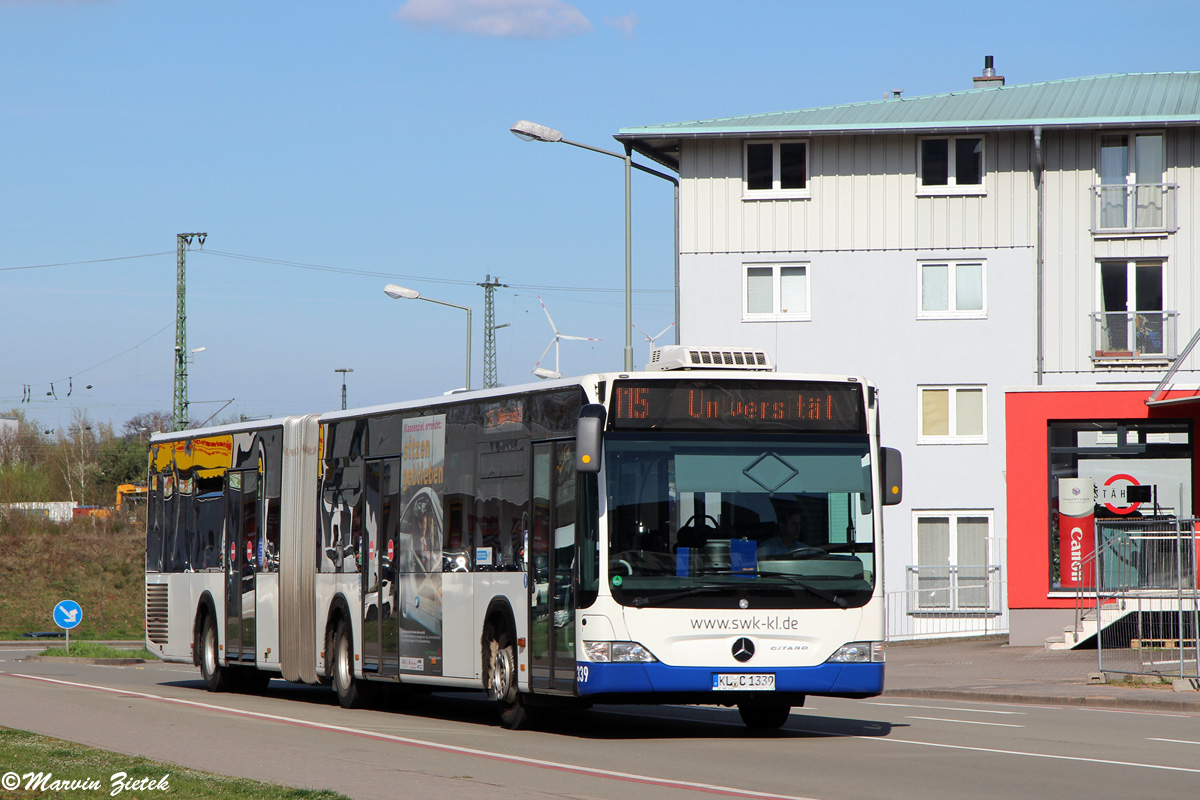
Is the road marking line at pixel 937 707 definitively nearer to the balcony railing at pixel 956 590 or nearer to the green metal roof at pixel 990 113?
the balcony railing at pixel 956 590

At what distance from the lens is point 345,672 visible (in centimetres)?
1895

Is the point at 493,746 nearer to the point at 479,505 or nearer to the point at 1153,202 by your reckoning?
the point at 479,505

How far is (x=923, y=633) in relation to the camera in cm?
3747

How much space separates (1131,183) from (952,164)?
411cm

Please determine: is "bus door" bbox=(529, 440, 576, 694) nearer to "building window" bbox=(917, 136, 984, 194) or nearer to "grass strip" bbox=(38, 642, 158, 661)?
"building window" bbox=(917, 136, 984, 194)

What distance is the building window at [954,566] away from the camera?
3750 cm

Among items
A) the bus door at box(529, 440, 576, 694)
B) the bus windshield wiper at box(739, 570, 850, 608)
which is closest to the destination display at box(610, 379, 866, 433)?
the bus door at box(529, 440, 576, 694)

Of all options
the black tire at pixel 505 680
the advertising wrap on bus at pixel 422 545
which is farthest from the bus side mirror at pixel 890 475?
the advertising wrap on bus at pixel 422 545

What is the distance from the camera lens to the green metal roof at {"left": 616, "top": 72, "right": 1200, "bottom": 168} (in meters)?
37.8

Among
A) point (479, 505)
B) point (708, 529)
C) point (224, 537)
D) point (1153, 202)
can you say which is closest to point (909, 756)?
point (708, 529)

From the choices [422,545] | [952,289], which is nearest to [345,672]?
[422,545]

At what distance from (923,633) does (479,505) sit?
23463 mm

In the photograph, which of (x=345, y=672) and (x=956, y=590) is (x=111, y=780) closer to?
(x=345, y=672)

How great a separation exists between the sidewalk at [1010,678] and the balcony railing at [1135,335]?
26.4 ft
